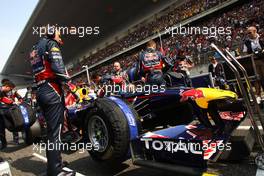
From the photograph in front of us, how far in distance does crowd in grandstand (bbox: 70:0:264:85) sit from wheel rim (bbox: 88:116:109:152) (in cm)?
432

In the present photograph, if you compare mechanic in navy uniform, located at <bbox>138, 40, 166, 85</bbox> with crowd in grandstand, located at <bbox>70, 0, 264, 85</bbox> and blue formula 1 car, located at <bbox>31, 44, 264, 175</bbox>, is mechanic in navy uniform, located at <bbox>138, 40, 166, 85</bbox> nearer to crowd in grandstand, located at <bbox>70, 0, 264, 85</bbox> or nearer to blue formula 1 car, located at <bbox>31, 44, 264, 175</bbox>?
blue formula 1 car, located at <bbox>31, 44, 264, 175</bbox>

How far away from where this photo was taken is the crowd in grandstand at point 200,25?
1416 cm

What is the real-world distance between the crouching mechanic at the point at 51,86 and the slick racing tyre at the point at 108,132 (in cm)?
40

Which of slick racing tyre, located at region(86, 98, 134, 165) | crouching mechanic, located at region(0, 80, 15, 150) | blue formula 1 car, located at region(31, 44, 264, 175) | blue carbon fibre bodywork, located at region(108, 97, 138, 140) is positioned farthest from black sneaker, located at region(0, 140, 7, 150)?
blue carbon fibre bodywork, located at region(108, 97, 138, 140)

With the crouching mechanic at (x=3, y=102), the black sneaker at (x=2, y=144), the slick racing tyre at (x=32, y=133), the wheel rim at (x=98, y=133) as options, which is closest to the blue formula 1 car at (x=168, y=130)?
the wheel rim at (x=98, y=133)

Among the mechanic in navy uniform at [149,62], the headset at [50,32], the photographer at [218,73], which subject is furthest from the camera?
the photographer at [218,73]

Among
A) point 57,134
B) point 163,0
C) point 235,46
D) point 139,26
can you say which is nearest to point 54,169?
point 57,134

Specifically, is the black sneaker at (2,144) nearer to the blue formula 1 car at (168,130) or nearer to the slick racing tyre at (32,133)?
the slick racing tyre at (32,133)

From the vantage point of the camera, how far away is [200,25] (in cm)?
2134

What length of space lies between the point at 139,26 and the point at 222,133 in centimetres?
2975

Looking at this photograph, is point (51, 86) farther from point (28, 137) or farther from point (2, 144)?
point (2, 144)

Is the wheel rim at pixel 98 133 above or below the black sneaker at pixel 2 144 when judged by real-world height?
above

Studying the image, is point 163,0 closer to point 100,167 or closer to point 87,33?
point 87,33

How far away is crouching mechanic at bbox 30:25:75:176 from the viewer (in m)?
3.75
